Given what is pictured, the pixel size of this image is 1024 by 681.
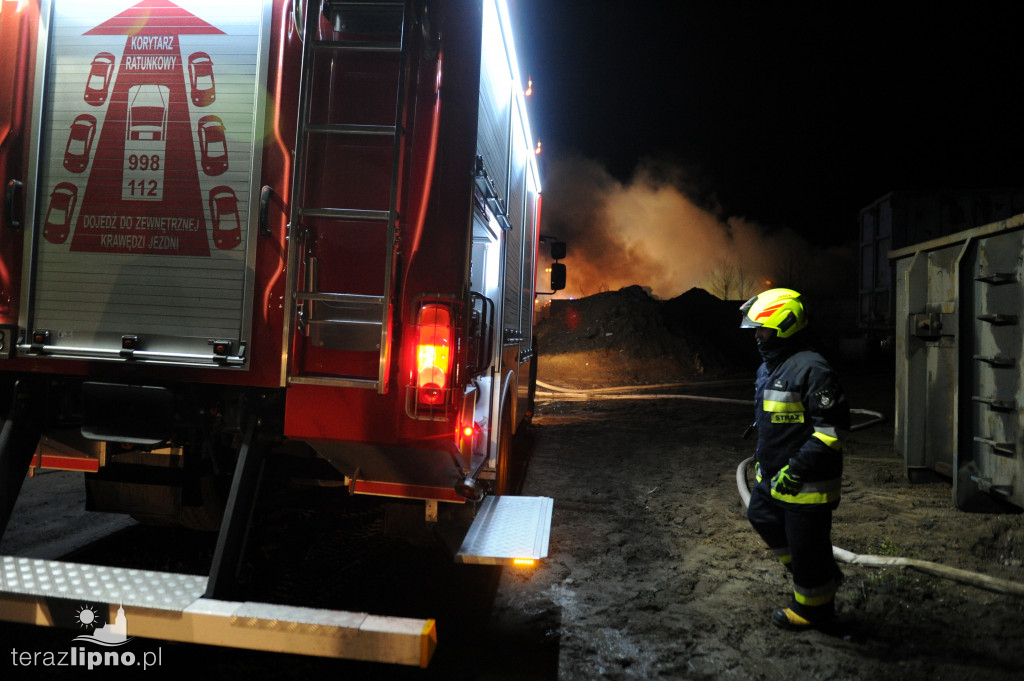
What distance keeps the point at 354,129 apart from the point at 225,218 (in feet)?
2.40

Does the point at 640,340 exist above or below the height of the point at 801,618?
above

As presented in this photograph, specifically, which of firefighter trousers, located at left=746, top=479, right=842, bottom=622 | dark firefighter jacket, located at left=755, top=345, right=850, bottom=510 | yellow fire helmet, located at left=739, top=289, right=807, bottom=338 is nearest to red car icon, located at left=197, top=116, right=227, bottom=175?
yellow fire helmet, located at left=739, top=289, right=807, bottom=338

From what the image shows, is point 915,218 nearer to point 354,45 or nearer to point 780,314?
point 780,314

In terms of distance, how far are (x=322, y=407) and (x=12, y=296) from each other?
5.25ft

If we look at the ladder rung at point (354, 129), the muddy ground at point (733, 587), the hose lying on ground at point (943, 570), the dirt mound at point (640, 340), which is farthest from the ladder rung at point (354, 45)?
the dirt mound at point (640, 340)

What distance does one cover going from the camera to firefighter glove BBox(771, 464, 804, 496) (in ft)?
10.1

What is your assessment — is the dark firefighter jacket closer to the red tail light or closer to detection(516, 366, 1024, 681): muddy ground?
detection(516, 366, 1024, 681): muddy ground

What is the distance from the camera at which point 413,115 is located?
2707mm

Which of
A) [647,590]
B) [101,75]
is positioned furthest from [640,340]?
[101,75]

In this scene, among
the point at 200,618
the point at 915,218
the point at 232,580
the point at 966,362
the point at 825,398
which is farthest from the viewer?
the point at 915,218

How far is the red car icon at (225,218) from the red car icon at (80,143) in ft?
2.15

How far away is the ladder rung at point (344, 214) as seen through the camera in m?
2.57

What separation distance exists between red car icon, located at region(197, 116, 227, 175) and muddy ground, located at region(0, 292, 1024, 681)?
7.42 feet

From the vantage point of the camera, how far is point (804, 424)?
3189 mm
